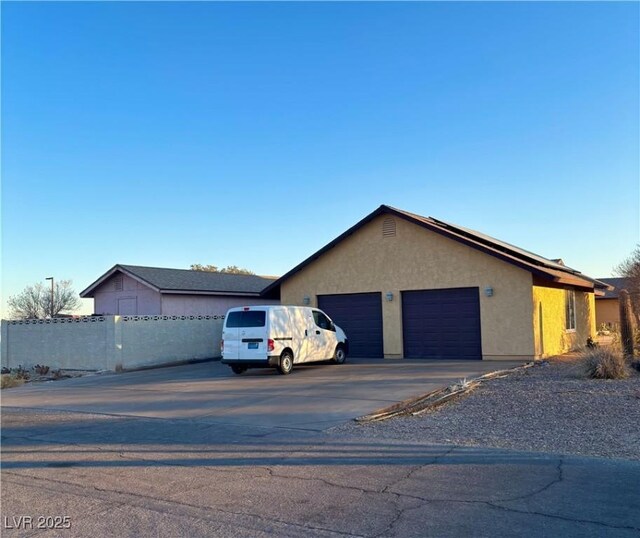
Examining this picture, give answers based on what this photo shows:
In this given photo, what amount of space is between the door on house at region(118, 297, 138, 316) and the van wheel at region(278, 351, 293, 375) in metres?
15.2

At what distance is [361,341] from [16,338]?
1419 centimetres

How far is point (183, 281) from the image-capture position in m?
32.0

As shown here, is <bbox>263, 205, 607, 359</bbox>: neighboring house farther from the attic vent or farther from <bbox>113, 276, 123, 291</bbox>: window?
<bbox>113, 276, 123, 291</bbox>: window

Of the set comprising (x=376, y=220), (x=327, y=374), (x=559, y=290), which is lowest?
(x=327, y=374)

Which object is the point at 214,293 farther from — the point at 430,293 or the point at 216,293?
the point at 430,293

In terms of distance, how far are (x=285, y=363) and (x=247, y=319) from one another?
178 cm

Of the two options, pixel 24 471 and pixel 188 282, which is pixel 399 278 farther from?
pixel 24 471

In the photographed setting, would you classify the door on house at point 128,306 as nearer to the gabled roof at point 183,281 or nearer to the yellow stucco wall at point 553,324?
the gabled roof at point 183,281

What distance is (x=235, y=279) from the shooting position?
3706 cm

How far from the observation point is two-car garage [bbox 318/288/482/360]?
21.4m

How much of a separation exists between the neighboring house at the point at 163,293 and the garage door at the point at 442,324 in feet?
25.5

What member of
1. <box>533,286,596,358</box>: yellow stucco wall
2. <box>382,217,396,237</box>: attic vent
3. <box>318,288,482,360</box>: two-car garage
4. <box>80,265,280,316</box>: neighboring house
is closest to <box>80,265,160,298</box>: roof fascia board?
<box>80,265,280,316</box>: neighboring house

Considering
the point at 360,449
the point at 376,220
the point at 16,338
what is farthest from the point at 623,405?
the point at 16,338

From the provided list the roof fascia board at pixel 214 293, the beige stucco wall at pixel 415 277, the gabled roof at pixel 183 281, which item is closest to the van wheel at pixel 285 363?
the beige stucco wall at pixel 415 277
